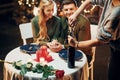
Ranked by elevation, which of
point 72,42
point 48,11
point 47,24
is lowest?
point 72,42

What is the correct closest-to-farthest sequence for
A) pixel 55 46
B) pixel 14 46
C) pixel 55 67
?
pixel 55 67 → pixel 55 46 → pixel 14 46

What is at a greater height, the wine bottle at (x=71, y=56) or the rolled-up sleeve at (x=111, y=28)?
the rolled-up sleeve at (x=111, y=28)

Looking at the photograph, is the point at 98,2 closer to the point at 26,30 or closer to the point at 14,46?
the point at 26,30

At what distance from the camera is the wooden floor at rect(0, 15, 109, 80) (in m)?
4.16

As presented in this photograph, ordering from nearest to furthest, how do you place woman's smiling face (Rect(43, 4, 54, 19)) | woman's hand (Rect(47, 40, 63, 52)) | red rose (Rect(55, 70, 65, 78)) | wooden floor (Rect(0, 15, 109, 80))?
red rose (Rect(55, 70, 65, 78)), woman's hand (Rect(47, 40, 63, 52)), woman's smiling face (Rect(43, 4, 54, 19)), wooden floor (Rect(0, 15, 109, 80))

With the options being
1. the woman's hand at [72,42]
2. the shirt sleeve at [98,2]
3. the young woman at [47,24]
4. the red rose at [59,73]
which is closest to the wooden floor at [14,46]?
the young woman at [47,24]

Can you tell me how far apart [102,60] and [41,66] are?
6.44 ft

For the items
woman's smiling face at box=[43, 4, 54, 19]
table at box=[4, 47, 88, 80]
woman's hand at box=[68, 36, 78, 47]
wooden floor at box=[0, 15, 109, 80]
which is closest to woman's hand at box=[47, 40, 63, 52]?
table at box=[4, 47, 88, 80]

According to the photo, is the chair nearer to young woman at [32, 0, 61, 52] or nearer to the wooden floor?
young woman at [32, 0, 61, 52]

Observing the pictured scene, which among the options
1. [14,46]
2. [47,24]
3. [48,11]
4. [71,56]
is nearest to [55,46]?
[47,24]

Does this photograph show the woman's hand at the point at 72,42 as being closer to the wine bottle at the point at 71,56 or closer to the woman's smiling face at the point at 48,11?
the wine bottle at the point at 71,56

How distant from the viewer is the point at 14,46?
500 cm

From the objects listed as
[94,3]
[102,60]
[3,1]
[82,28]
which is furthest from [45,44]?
[3,1]

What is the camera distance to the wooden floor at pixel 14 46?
416cm
